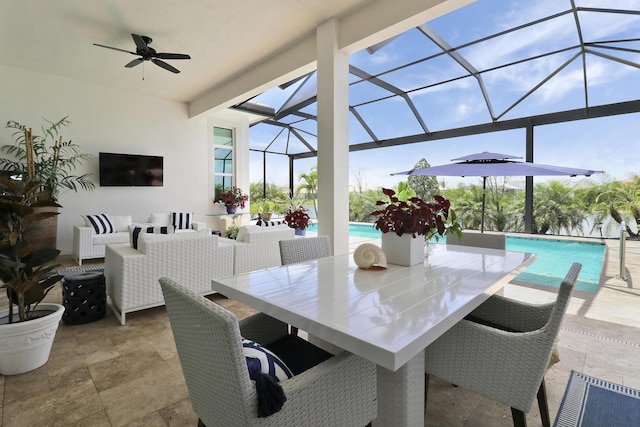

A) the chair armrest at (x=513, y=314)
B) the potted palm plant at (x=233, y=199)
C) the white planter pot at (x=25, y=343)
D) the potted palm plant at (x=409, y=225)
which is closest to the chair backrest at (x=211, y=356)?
the potted palm plant at (x=409, y=225)

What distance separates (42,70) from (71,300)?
16.7ft

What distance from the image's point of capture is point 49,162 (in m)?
5.17

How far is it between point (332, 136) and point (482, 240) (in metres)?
2.13

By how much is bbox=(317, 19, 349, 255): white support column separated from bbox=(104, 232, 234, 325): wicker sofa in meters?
1.37

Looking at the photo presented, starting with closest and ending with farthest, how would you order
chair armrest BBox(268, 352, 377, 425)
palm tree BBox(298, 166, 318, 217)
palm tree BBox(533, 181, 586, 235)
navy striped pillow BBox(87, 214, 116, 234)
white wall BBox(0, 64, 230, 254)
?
chair armrest BBox(268, 352, 377, 425), navy striped pillow BBox(87, 214, 116, 234), white wall BBox(0, 64, 230, 254), palm tree BBox(533, 181, 586, 235), palm tree BBox(298, 166, 318, 217)

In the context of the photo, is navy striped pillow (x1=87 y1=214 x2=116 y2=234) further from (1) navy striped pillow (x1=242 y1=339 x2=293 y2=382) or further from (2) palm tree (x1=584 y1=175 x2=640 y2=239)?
(2) palm tree (x1=584 y1=175 x2=640 y2=239)

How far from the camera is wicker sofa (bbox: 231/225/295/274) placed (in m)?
3.57

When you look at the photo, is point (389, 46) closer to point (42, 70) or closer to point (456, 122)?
point (456, 122)

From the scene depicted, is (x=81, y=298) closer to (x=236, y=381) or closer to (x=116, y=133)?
(x=236, y=381)

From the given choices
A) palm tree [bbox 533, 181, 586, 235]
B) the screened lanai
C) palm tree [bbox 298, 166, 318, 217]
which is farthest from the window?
palm tree [bbox 533, 181, 586, 235]

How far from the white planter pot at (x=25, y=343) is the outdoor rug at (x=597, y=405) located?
297 cm

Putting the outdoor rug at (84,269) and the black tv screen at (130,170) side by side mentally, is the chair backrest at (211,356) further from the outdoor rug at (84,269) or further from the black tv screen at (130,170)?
the black tv screen at (130,170)

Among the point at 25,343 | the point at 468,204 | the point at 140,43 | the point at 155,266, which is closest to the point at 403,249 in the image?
the point at 155,266

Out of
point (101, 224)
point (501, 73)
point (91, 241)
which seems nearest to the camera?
point (91, 241)
